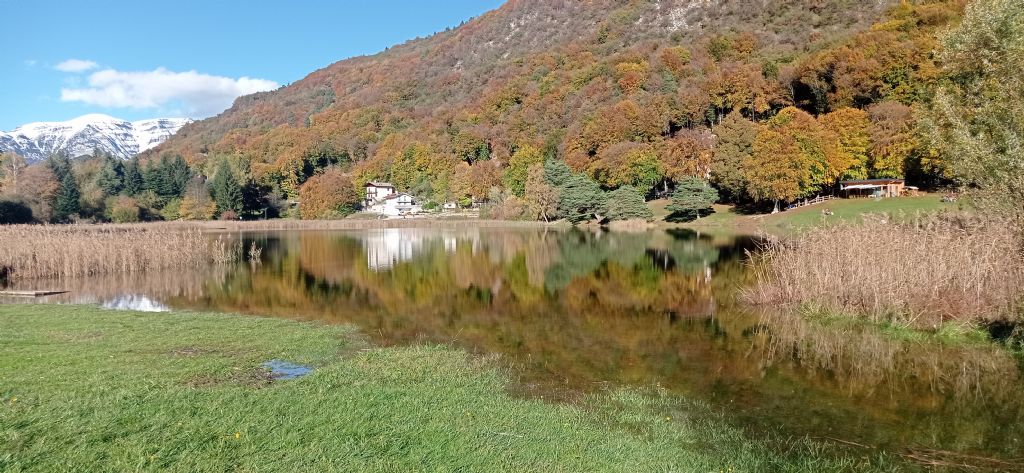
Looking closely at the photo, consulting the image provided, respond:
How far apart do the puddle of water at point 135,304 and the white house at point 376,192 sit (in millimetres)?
103344

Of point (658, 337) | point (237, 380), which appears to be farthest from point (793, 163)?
point (237, 380)

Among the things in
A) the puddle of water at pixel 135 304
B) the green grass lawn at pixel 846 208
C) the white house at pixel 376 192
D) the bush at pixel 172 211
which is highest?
the white house at pixel 376 192

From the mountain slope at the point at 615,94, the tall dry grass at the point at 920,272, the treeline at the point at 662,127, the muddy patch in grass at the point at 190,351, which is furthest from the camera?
the mountain slope at the point at 615,94

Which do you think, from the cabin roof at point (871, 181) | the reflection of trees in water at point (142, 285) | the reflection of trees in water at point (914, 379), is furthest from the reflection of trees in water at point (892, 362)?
the cabin roof at point (871, 181)

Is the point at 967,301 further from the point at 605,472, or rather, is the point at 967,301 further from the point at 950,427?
the point at 605,472

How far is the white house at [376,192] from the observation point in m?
125

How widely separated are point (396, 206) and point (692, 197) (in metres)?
66.7

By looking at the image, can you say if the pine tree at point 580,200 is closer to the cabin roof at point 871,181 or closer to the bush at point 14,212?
the cabin roof at point 871,181

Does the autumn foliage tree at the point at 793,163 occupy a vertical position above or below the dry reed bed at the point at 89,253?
above

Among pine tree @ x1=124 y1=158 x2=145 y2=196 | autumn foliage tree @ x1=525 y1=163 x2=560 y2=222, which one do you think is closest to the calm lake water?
autumn foliage tree @ x1=525 y1=163 x2=560 y2=222

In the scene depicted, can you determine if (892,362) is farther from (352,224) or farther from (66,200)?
(66,200)

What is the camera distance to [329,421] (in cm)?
766

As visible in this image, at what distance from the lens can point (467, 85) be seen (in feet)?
599

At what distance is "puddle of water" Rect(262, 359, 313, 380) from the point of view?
34.9ft
